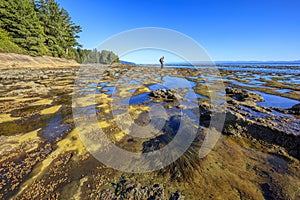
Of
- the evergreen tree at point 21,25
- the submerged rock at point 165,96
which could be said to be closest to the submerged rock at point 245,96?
the submerged rock at point 165,96

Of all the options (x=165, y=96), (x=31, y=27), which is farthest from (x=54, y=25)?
(x=165, y=96)

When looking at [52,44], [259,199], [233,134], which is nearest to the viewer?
[259,199]

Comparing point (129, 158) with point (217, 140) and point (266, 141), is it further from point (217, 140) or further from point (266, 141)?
point (266, 141)

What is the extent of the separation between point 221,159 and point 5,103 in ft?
31.7

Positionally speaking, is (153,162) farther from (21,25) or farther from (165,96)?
(21,25)

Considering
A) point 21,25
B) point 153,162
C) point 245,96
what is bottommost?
point 153,162

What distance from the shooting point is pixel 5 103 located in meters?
6.84

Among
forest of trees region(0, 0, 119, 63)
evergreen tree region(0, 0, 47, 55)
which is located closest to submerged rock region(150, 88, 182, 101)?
forest of trees region(0, 0, 119, 63)

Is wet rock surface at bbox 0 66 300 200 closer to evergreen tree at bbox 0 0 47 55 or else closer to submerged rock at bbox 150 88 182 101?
submerged rock at bbox 150 88 182 101

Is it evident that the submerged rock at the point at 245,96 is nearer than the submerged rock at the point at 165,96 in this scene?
No

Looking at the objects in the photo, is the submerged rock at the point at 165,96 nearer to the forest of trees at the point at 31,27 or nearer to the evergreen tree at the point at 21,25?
the forest of trees at the point at 31,27

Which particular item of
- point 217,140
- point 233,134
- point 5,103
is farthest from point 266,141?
point 5,103

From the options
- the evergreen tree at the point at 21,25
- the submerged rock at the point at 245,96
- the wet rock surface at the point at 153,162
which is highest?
the evergreen tree at the point at 21,25

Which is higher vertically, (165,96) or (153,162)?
(165,96)
